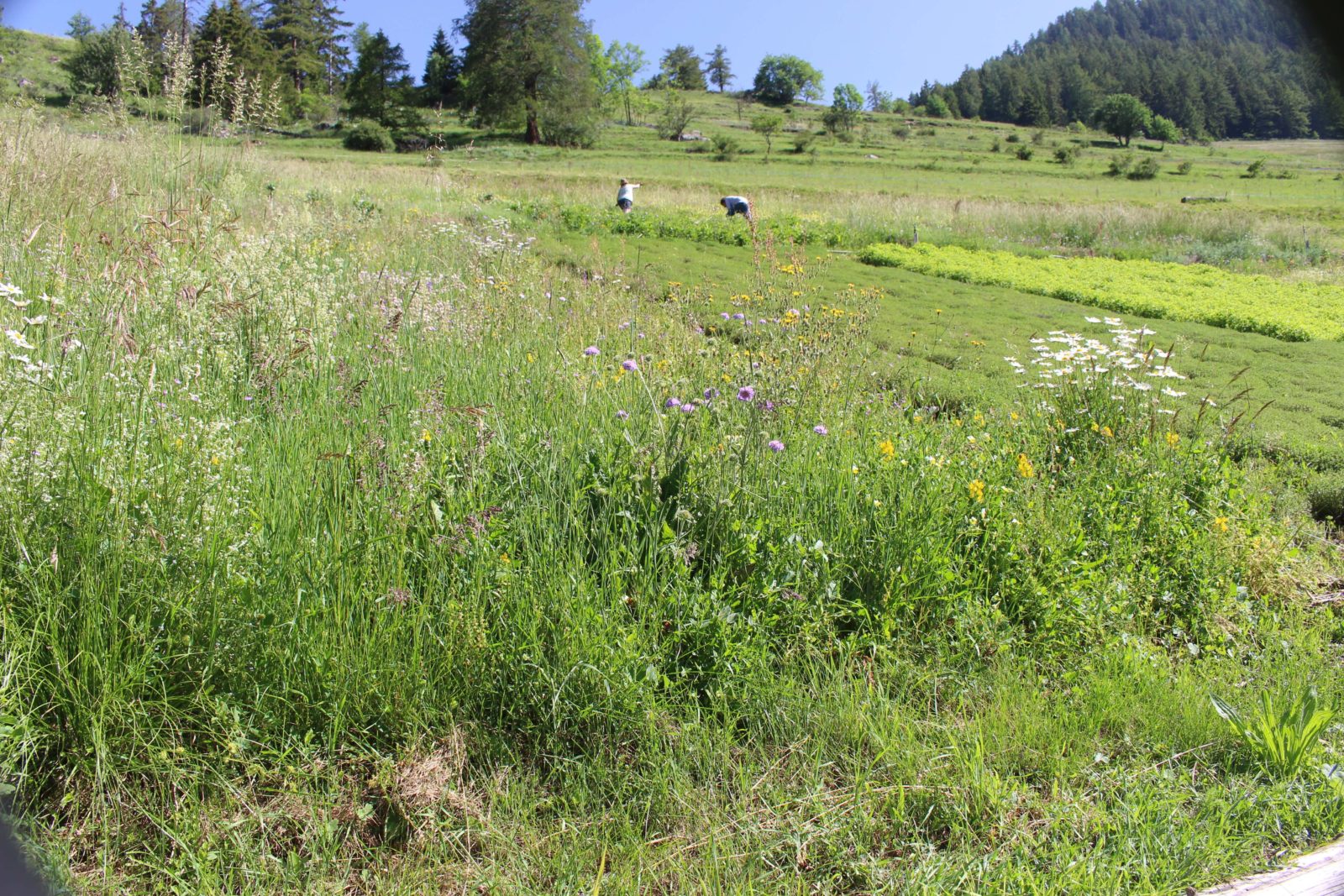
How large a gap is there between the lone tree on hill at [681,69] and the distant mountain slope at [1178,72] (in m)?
36.3

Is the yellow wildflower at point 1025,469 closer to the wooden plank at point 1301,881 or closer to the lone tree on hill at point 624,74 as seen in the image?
Answer: the wooden plank at point 1301,881

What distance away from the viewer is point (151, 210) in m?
3.93

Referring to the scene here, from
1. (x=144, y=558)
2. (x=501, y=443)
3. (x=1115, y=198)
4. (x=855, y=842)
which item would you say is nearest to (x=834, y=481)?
(x=501, y=443)

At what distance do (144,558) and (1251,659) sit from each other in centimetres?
384

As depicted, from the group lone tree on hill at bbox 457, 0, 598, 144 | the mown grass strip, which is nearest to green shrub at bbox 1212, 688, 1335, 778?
the mown grass strip

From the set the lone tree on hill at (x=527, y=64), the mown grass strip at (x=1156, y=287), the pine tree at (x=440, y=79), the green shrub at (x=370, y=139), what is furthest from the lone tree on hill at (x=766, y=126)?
the mown grass strip at (x=1156, y=287)

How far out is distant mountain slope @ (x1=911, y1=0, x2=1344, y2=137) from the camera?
1375mm

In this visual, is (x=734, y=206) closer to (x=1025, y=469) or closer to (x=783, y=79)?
(x=1025, y=469)

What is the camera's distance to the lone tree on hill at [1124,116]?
7362cm

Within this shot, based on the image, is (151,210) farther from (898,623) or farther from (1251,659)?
(1251,659)

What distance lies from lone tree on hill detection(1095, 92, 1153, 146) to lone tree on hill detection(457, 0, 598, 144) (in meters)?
50.8

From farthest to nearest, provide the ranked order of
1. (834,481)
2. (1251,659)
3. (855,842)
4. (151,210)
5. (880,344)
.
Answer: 1. (880,344)
2. (151,210)
3. (834,481)
4. (1251,659)
5. (855,842)

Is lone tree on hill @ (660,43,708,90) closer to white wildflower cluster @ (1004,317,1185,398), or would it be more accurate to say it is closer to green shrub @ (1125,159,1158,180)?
→ green shrub @ (1125,159,1158,180)

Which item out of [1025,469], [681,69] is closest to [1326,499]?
[1025,469]
